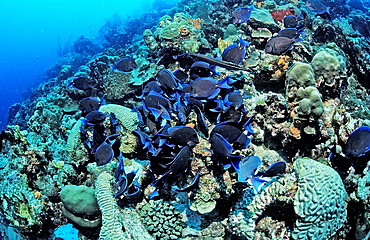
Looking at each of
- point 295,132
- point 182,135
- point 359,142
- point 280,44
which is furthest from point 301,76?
point 182,135

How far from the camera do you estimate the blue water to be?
43.1m

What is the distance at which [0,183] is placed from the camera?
4156mm

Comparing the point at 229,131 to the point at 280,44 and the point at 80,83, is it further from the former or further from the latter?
the point at 80,83

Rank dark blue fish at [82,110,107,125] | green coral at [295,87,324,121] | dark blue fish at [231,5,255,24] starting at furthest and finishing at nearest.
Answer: dark blue fish at [231,5,255,24], dark blue fish at [82,110,107,125], green coral at [295,87,324,121]

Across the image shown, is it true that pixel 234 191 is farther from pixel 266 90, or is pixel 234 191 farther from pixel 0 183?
pixel 0 183

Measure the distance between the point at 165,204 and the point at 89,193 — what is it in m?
1.29

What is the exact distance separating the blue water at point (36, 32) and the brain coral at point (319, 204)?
111 feet

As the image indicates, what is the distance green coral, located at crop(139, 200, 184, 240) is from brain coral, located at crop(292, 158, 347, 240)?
1.72m

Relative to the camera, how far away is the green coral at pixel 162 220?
347 cm

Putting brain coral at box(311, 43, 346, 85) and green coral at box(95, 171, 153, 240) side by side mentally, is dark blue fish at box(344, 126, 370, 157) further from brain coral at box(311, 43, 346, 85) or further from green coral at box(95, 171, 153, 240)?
green coral at box(95, 171, 153, 240)

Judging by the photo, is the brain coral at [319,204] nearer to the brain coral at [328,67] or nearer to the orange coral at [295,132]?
the orange coral at [295,132]

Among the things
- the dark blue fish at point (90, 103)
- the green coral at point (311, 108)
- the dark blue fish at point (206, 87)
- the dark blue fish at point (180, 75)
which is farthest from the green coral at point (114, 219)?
the green coral at point (311, 108)

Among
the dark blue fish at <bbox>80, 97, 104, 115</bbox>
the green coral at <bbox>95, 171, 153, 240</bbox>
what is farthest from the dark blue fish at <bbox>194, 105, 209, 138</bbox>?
the dark blue fish at <bbox>80, 97, 104, 115</bbox>

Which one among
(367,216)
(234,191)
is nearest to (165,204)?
(234,191)
